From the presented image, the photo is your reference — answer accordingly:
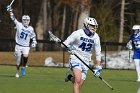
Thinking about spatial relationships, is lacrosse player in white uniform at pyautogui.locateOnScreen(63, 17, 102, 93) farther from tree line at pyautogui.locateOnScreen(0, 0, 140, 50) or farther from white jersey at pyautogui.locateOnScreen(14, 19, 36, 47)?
tree line at pyautogui.locateOnScreen(0, 0, 140, 50)

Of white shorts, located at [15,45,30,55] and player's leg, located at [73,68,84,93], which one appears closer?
player's leg, located at [73,68,84,93]

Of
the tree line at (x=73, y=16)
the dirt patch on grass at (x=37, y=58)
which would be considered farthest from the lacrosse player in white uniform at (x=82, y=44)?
the tree line at (x=73, y=16)

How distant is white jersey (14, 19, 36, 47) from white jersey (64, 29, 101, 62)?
9.96 meters

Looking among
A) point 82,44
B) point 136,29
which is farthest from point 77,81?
point 136,29

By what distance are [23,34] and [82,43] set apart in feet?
33.4

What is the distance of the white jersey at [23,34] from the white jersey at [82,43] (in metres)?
9.96

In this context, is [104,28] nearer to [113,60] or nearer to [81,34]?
[113,60]

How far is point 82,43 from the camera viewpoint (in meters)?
16.5

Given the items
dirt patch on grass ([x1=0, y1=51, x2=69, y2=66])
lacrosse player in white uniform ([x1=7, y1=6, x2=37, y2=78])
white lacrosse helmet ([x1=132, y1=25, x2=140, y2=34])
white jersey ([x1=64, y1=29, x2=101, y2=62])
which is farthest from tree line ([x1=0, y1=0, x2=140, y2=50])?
white jersey ([x1=64, y1=29, x2=101, y2=62])

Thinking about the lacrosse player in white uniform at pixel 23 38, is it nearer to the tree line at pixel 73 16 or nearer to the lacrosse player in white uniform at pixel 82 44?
the lacrosse player in white uniform at pixel 82 44

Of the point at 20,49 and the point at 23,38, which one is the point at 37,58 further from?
the point at 23,38

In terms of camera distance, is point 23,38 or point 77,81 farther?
point 23,38

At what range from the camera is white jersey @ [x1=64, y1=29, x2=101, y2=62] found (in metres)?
16.4

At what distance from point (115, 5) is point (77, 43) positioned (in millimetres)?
45326
